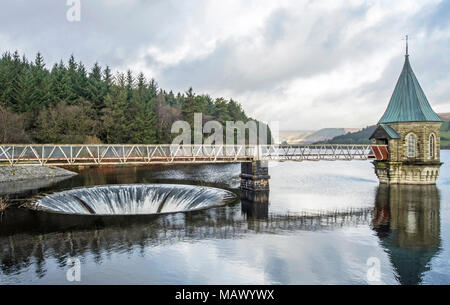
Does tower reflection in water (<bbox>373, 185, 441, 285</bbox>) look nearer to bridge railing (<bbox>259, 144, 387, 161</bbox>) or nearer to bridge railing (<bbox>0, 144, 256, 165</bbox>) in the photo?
bridge railing (<bbox>259, 144, 387, 161</bbox>)

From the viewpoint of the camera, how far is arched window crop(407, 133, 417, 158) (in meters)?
39.4

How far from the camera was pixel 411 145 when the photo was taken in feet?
130

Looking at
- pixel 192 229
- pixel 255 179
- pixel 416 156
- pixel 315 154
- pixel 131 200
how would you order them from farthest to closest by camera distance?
pixel 315 154 < pixel 416 156 < pixel 255 179 < pixel 131 200 < pixel 192 229

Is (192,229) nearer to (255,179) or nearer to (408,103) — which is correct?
(255,179)

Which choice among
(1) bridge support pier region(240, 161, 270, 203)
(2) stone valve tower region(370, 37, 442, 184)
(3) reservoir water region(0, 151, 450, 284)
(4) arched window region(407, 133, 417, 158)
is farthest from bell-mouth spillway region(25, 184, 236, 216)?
(4) arched window region(407, 133, 417, 158)

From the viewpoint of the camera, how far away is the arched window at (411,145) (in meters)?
39.4

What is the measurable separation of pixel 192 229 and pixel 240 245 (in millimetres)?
4018

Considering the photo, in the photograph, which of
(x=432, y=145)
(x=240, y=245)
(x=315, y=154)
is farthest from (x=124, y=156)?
(x=432, y=145)

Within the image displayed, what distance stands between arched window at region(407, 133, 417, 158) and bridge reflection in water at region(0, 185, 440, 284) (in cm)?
1142
